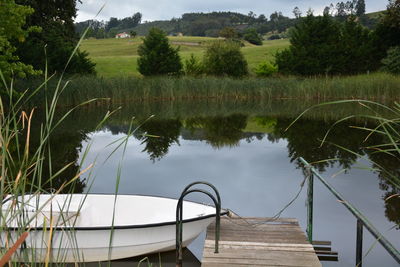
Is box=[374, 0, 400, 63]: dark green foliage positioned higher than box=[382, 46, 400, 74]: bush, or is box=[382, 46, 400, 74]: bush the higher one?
box=[374, 0, 400, 63]: dark green foliage

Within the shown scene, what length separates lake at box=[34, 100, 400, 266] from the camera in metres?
7.41

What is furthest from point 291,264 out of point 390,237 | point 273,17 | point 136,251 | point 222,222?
point 273,17

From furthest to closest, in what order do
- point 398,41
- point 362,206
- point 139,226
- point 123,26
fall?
point 123,26 < point 398,41 < point 362,206 < point 139,226

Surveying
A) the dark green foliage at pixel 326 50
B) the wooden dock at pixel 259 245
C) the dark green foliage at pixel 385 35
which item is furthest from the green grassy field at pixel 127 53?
the wooden dock at pixel 259 245

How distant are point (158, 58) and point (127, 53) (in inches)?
1072

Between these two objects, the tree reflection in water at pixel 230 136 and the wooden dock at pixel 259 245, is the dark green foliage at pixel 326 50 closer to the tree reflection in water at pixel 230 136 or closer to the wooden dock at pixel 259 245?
the tree reflection in water at pixel 230 136

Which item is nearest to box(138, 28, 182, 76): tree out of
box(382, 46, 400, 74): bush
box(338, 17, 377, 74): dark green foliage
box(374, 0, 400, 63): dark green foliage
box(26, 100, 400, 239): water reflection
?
box(26, 100, 400, 239): water reflection

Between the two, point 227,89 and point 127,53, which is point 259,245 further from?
point 127,53

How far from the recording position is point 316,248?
630 cm

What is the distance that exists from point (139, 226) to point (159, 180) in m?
5.04

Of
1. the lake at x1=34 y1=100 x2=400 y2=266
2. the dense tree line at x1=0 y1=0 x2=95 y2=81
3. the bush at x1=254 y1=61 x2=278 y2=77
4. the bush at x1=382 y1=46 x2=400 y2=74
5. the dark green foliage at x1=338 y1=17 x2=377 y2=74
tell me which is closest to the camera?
the lake at x1=34 y1=100 x2=400 y2=266

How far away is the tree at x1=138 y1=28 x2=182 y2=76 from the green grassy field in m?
3.83

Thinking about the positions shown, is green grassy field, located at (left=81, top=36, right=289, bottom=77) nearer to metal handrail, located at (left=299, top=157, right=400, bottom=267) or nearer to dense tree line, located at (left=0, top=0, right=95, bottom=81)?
dense tree line, located at (left=0, top=0, right=95, bottom=81)

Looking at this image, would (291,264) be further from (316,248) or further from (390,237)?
(390,237)
